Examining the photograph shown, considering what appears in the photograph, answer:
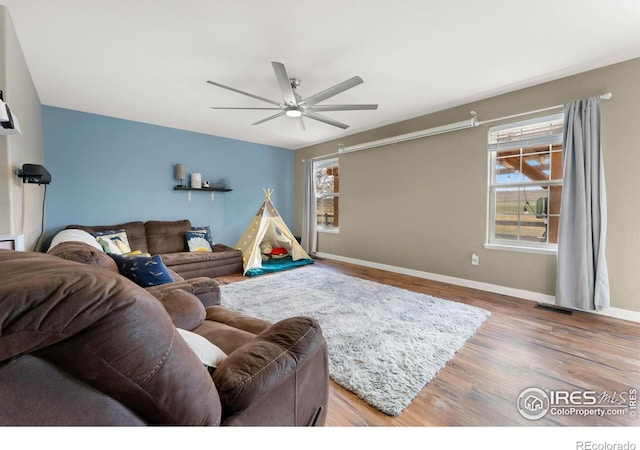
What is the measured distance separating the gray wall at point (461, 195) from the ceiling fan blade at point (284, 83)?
2.30 metres

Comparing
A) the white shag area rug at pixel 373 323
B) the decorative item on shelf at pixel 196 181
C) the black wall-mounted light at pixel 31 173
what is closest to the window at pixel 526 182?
the white shag area rug at pixel 373 323

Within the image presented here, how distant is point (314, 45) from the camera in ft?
7.60

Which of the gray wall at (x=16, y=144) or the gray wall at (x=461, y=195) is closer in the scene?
the gray wall at (x=16, y=144)

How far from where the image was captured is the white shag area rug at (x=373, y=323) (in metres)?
1.74

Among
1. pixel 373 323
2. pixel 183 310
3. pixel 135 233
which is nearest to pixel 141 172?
pixel 135 233

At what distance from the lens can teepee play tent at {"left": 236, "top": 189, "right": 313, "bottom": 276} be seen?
464cm

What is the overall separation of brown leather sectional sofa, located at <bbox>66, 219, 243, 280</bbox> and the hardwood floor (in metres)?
3.14

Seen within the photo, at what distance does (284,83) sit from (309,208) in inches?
144

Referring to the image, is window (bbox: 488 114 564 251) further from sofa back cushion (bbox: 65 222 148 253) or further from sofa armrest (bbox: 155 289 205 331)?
sofa back cushion (bbox: 65 222 148 253)

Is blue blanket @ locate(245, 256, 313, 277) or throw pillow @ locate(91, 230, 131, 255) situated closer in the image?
throw pillow @ locate(91, 230, 131, 255)

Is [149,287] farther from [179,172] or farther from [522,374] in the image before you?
[179,172]

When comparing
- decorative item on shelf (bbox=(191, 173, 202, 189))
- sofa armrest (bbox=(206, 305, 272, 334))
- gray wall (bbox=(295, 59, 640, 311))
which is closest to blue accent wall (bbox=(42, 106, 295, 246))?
decorative item on shelf (bbox=(191, 173, 202, 189))

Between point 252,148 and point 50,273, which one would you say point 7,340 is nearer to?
point 50,273

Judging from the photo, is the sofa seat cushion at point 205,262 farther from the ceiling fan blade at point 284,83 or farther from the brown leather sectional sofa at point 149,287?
the ceiling fan blade at point 284,83
